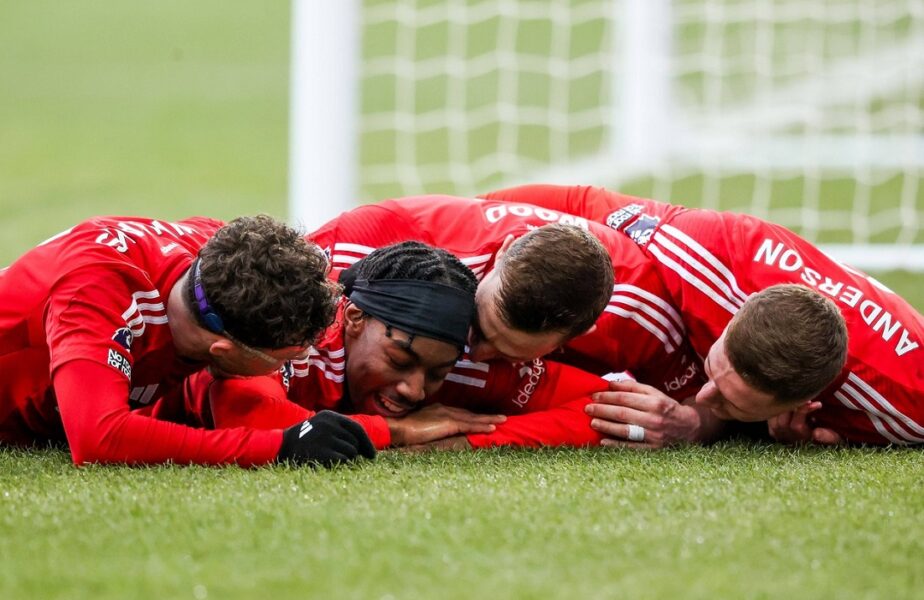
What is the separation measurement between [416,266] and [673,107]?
456 cm

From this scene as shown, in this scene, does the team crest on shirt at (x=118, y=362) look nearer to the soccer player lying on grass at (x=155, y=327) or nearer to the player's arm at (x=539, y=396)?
the soccer player lying on grass at (x=155, y=327)

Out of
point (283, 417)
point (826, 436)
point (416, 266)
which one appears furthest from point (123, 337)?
point (826, 436)

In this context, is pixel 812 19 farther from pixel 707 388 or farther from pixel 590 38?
pixel 707 388

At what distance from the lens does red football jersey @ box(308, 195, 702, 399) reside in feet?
10.5

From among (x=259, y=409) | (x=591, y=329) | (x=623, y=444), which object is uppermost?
(x=591, y=329)

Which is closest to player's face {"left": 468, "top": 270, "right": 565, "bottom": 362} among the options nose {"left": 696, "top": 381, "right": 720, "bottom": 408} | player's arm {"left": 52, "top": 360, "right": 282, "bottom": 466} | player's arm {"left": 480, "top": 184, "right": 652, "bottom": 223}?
nose {"left": 696, "top": 381, "right": 720, "bottom": 408}

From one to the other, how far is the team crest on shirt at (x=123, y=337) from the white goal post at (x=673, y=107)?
2.00 m

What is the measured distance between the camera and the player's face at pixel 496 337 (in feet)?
9.66

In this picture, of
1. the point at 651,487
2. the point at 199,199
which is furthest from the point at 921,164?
the point at 651,487

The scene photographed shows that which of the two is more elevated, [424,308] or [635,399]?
[424,308]

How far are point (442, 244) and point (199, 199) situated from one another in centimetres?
420

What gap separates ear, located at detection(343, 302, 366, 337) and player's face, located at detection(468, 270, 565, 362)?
0.89ft

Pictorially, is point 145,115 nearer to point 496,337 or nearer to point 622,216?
point 622,216

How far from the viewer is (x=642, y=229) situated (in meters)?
3.40
